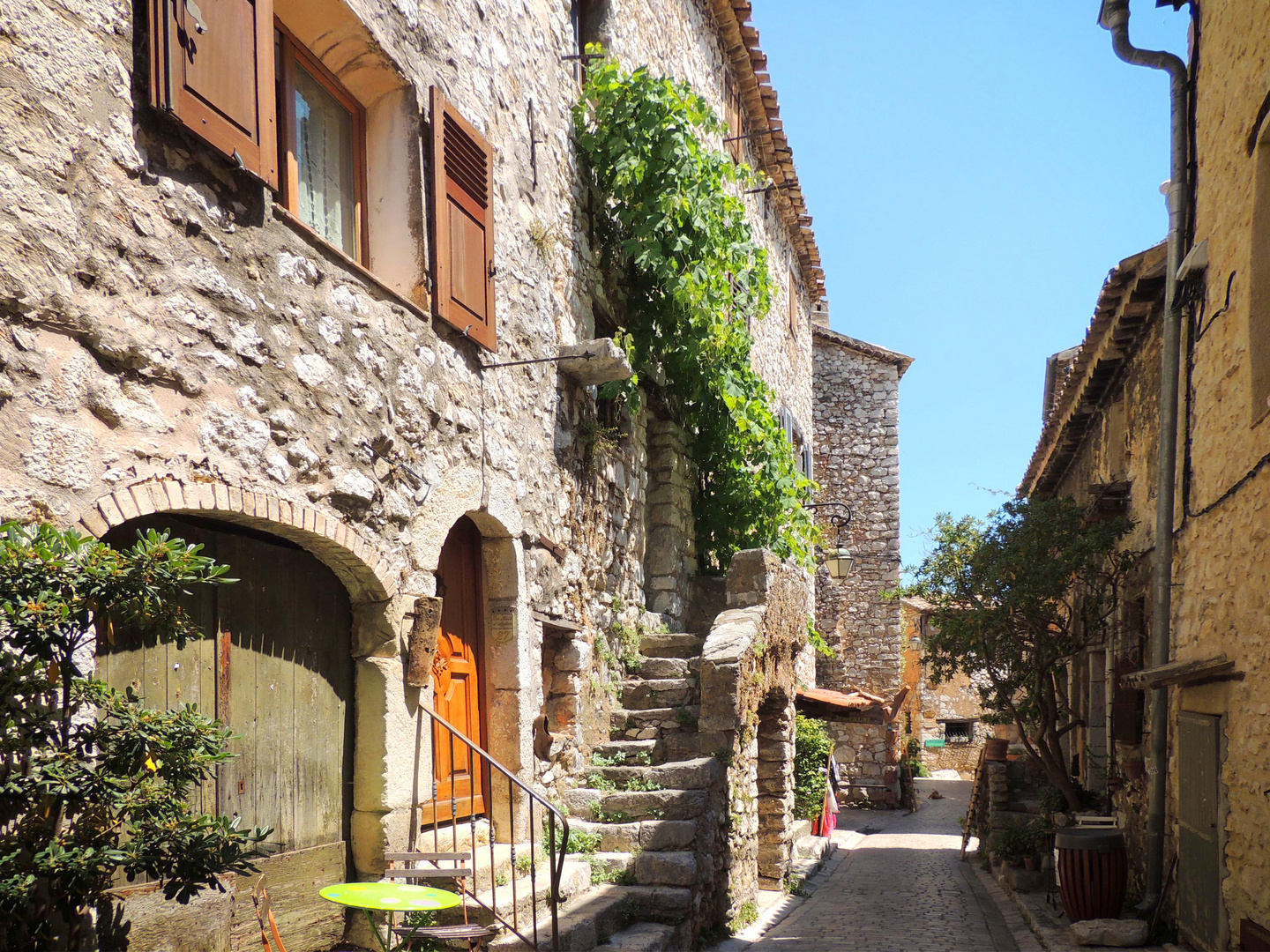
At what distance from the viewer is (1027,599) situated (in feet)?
31.9

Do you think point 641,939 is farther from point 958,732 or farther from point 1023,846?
point 958,732

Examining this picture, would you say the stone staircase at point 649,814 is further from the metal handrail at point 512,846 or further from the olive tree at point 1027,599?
the olive tree at point 1027,599

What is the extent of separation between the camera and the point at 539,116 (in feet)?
25.0

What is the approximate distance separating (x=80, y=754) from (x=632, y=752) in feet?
17.4

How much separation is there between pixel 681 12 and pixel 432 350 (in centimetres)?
728

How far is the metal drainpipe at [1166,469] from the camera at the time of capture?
23.5 ft

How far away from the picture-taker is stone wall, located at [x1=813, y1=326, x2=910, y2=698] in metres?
21.0

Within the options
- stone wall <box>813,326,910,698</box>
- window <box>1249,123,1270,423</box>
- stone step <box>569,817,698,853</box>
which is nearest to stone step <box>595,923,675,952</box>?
stone step <box>569,817,698,853</box>

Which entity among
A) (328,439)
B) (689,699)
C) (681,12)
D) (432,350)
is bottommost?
(689,699)

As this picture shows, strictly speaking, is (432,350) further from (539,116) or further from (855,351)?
(855,351)

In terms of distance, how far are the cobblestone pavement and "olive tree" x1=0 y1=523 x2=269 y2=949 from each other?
209 inches

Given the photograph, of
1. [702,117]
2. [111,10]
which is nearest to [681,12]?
[702,117]

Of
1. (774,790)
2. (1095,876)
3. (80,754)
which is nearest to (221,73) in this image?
(80,754)

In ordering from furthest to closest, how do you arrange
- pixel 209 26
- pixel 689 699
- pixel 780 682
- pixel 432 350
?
pixel 780 682, pixel 689 699, pixel 432 350, pixel 209 26
